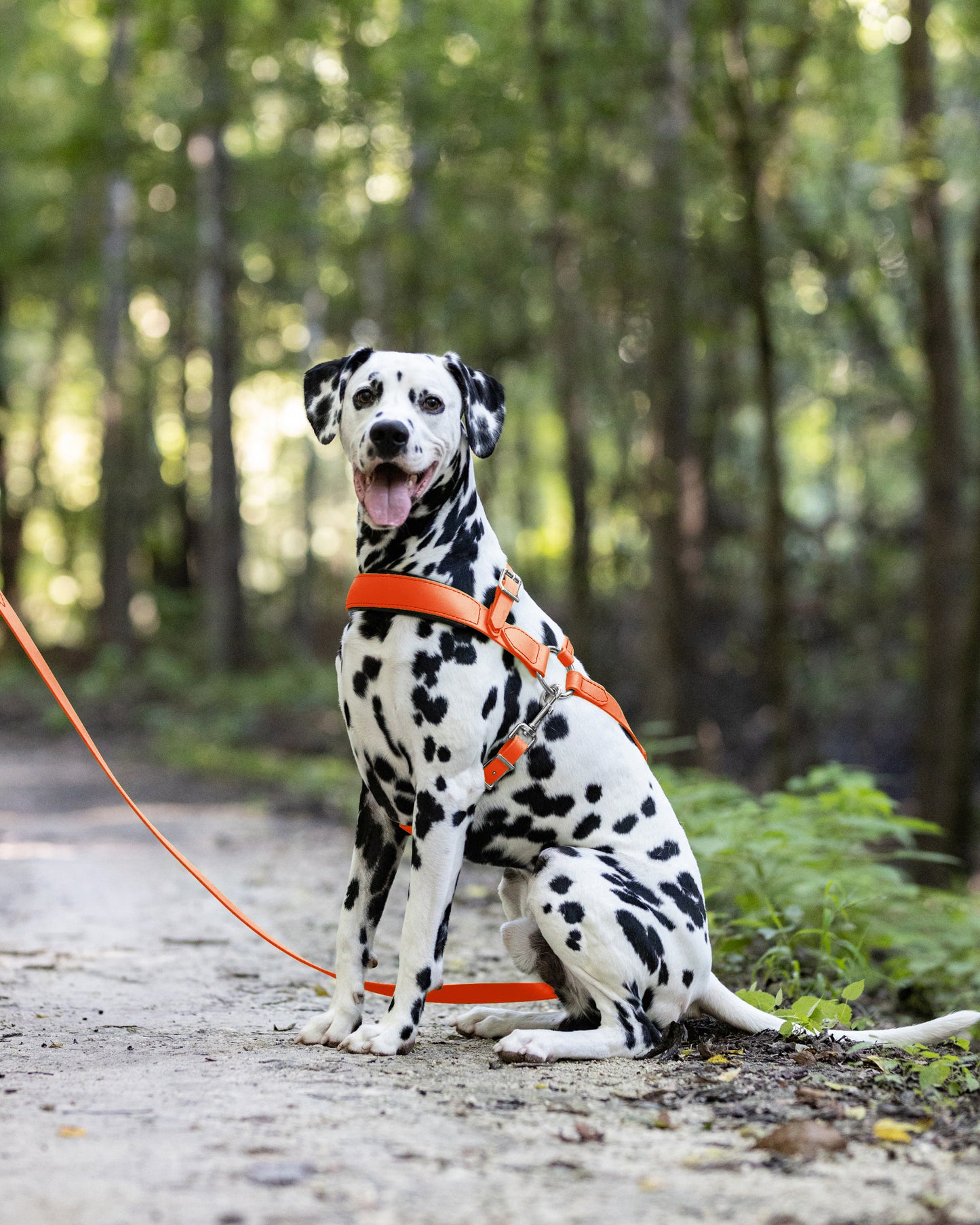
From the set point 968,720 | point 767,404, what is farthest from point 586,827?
point 767,404

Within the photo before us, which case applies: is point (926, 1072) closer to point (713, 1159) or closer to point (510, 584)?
point (713, 1159)

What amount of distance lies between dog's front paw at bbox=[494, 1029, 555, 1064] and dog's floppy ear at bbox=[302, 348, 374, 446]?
2.09 meters

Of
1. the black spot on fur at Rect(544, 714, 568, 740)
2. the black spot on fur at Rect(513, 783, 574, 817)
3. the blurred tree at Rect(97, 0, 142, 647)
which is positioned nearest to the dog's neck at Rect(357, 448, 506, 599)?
the black spot on fur at Rect(544, 714, 568, 740)

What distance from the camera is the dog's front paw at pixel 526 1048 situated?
3900 mm

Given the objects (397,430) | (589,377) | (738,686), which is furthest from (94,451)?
(397,430)

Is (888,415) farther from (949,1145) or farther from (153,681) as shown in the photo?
(949,1145)

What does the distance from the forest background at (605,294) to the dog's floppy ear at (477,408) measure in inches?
→ 136

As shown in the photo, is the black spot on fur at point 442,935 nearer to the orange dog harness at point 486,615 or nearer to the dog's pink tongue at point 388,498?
the orange dog harness at point 486,615

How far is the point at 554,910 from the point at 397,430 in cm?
164

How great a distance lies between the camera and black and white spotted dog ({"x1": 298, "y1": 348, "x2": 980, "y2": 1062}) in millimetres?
3951

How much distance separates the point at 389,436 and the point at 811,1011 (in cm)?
255

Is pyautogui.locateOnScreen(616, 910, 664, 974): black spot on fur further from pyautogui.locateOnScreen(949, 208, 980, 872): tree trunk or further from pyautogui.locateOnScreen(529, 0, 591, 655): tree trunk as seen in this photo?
pyautogui.locateOnScreen(529, 0, 591, 655): tree trunk

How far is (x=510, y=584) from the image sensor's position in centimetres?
423

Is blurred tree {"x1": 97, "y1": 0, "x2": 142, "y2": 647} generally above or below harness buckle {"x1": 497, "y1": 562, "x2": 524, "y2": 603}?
above
